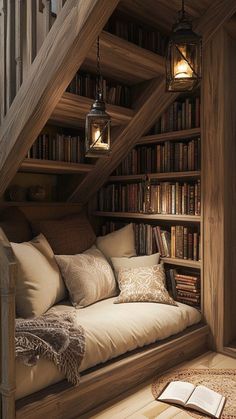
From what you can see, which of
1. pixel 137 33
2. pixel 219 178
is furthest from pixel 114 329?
pixel 137 33

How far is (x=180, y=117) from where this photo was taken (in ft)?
9.71

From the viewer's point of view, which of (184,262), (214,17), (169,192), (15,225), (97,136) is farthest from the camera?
(169,192)

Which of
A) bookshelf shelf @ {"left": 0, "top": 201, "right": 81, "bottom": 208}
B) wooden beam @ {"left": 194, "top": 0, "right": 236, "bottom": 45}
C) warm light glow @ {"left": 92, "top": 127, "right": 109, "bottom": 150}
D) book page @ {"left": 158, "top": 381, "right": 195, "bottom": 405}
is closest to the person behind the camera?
book page @ {"left": 158, "top": 381, "right": 195, "bottom": 405}

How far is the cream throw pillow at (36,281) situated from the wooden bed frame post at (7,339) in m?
0.59

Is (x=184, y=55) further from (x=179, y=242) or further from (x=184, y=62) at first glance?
(x=179, y=242)

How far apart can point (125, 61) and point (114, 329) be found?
1734 millimetres

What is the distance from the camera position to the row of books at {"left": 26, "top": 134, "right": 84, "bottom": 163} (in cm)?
285

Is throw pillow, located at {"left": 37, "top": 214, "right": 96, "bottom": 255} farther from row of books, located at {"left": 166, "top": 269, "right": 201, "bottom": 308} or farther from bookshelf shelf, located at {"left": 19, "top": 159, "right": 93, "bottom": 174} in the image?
row of books, located at {"left": 166, "top": 269, "right": 201, "bottom": 308}

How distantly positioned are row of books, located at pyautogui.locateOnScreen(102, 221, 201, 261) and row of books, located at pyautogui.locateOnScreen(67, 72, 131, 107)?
1.07 m

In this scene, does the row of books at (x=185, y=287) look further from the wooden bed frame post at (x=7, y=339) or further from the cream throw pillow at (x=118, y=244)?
the wooden bed frame post at (x=7, y=339)

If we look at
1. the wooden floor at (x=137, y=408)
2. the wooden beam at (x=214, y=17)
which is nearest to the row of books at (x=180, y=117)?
the wooden beam at (x=214, y=17)

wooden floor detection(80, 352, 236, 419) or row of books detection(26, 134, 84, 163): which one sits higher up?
row of books detection(26, 134, 84, 163)

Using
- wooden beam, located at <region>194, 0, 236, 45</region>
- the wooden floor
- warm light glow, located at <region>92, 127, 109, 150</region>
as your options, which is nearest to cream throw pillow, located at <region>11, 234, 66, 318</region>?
the wooden floor

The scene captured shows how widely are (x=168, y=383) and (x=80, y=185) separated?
1769 millimetres
